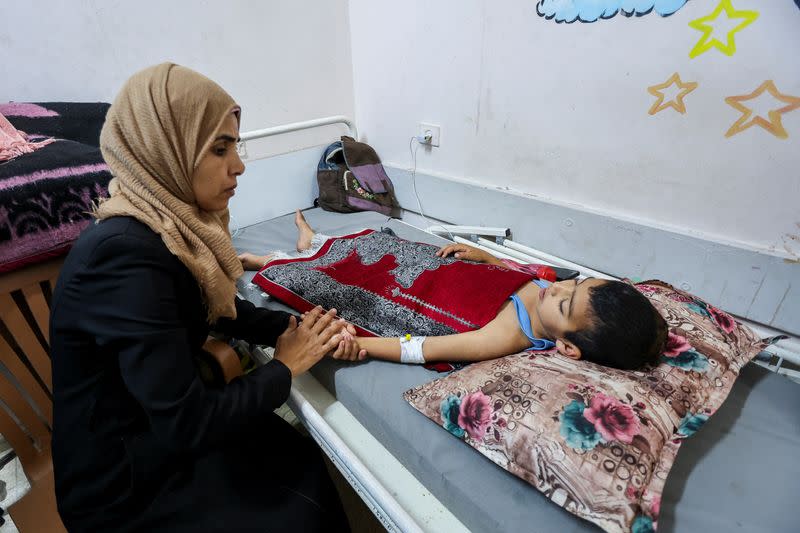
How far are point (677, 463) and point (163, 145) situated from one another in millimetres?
1369

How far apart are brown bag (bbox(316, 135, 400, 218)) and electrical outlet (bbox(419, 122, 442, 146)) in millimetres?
409

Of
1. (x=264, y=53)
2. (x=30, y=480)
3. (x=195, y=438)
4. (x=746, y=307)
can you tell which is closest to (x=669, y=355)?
(x=746, y=307)

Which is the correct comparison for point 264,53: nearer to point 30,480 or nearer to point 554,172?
point 554,172

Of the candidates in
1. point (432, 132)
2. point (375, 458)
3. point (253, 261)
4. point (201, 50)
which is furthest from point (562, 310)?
point (201, 50)

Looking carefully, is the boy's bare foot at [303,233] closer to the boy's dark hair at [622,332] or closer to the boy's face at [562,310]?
the boy's face at [562,310]

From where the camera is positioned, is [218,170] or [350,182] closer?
[218,170]

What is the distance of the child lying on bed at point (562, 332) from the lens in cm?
105

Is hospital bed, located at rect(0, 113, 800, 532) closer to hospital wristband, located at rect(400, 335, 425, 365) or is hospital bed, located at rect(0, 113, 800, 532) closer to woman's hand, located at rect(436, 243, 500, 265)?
hospital wristband, located at rect(400, 335, 425, 365)

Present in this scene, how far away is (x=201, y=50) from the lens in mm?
2146

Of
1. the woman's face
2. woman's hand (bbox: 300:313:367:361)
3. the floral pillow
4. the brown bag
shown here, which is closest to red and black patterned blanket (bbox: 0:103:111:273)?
the woman's face

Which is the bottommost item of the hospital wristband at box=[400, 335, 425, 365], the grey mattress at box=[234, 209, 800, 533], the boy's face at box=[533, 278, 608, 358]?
the grey mattress at box=[234, 209, 800, 533]

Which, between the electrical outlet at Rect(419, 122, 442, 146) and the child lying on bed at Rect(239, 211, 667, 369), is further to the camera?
the electrical outlet at Rect(419, 122, 442, 146)

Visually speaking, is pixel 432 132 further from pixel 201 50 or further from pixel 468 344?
pixel 468 344

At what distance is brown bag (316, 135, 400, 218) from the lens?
2.57 meters
